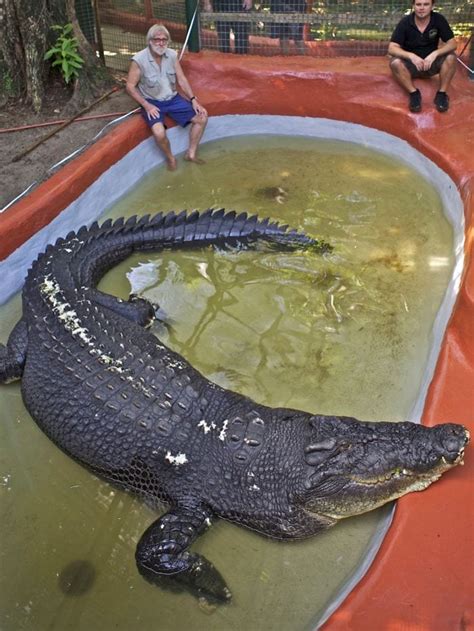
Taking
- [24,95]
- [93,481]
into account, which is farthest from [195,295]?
[24,95]

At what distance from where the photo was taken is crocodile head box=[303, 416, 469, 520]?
2277 mm

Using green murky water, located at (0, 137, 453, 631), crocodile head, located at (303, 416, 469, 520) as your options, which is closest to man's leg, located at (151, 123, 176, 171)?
green murky water, located at (0, 137, 453, 631)

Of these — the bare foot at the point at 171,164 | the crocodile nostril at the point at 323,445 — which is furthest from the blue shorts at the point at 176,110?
the crocodile nostril at the point at 323,445

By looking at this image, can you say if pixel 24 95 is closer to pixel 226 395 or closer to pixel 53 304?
pixel 53 304

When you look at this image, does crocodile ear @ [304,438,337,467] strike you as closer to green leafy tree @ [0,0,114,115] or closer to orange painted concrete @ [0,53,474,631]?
orange painted concrete @ [0,53,474,631]

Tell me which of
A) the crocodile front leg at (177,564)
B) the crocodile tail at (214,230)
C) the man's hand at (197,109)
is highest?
the man's hand at (197,109)

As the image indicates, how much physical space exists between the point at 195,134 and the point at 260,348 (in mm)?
2796

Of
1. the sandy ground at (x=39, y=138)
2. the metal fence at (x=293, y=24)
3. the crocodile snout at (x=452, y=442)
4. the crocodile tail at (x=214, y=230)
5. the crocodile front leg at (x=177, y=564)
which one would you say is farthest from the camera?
the metal fence at (x=293, y=24)

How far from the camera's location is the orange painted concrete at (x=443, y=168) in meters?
1.95

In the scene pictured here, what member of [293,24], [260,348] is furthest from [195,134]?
[260,348]

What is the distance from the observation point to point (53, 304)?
3.20 meters

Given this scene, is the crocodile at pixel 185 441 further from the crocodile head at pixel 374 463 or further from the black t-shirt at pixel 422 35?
the black t-shirt at pixel 422 35

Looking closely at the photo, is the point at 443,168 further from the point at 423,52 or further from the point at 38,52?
the point at 38,52

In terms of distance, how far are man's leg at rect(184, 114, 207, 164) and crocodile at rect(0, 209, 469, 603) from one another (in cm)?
254
